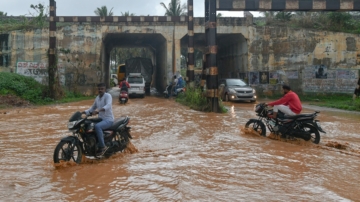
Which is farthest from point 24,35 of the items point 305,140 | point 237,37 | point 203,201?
point 203,201

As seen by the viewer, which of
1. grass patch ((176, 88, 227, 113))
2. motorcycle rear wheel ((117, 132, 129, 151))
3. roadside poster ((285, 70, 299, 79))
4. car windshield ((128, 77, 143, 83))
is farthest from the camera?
roadside poster ((285, 70, 299, 79))

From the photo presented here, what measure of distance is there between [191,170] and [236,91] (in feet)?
50.0

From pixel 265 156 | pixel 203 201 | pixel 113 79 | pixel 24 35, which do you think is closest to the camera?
pixel 203 201

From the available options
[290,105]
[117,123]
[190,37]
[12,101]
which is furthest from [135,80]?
[117,123]

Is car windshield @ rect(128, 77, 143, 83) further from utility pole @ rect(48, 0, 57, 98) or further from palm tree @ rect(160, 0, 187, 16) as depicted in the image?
palm tree @ rect(160, 0, 187, 16)

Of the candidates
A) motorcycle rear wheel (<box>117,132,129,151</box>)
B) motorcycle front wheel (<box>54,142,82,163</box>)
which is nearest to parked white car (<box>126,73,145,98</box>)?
motorcycle rear wheel (<box>117,132,129,151</box>)

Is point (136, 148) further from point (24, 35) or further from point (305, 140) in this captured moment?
point (24, 35)

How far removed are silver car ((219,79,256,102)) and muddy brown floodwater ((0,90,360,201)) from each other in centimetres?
1044

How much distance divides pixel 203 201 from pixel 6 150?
17.1 ft

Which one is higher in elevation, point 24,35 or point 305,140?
point 24,35

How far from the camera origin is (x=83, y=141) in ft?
20.8

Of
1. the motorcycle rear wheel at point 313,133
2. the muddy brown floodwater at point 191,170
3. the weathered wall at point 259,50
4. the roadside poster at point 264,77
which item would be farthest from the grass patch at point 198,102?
the weathered wall at point 259,50

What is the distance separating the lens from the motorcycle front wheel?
5.86 metres

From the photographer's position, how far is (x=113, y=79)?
163 feet
